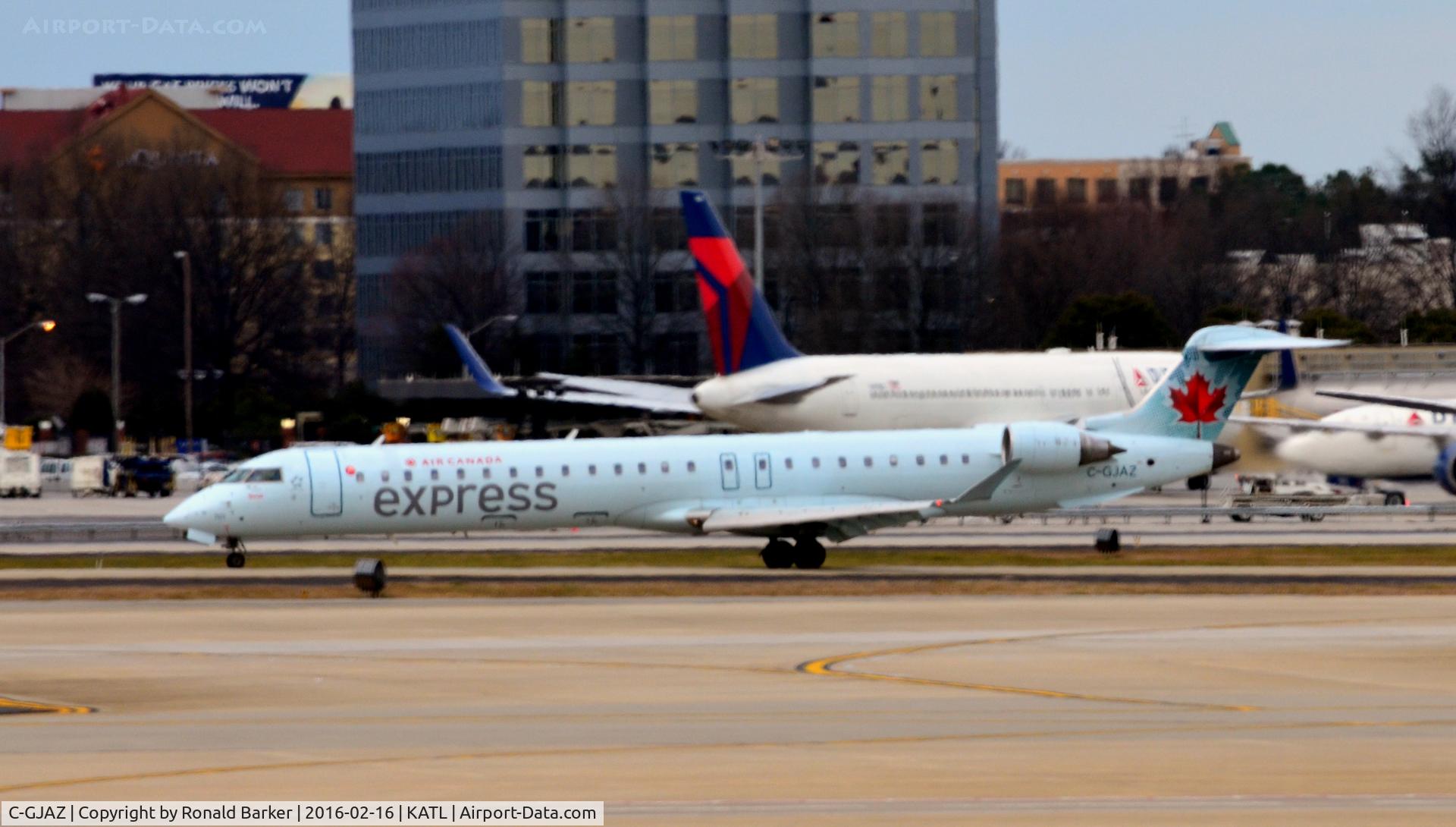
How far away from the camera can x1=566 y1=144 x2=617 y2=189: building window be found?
126 metres

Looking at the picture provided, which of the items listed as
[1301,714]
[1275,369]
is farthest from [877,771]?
[1275,369]

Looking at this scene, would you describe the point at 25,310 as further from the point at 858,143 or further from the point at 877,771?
the point at 877,771

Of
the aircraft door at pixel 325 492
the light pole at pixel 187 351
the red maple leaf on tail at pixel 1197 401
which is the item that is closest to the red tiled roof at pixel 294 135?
the light pole at pixel 187 351

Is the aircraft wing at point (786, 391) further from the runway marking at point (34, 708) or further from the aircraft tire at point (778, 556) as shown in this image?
the runway marking at point (34, 708)

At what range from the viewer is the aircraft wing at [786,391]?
6588 centimetres

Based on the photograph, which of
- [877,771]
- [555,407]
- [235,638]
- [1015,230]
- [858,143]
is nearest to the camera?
[877,771]

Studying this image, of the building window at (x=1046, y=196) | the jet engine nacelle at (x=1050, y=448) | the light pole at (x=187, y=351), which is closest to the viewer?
the jet engine nacelle at (x=1050, y=448)

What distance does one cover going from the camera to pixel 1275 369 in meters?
61.5

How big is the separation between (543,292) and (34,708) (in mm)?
100728

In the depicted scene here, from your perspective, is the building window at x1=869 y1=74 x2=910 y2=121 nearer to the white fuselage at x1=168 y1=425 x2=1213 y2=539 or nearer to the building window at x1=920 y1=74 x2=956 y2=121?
the building window at x1=920 y1=74 x2=956 y2=121

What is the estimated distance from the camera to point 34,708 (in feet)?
82.0

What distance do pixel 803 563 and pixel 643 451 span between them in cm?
397

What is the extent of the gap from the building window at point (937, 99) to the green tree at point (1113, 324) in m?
31.5

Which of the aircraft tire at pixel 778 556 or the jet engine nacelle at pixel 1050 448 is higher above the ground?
the jet engine nacelle at pixel 1050 448
